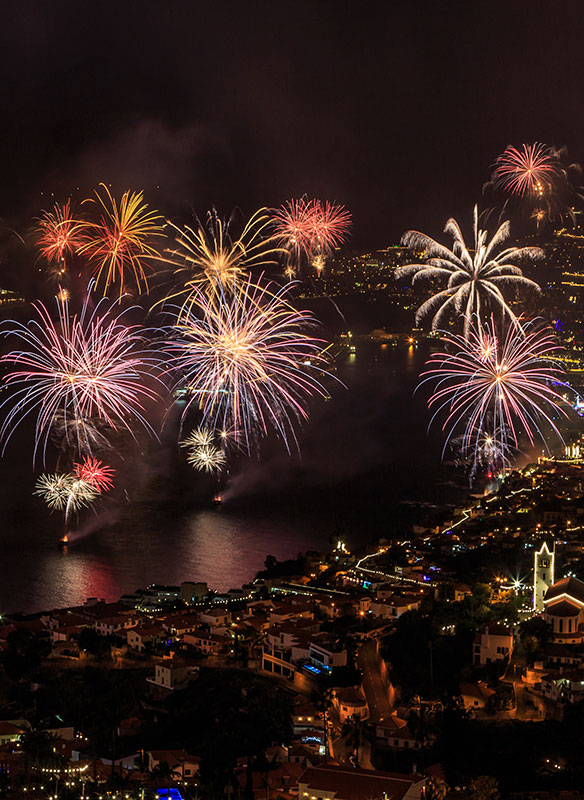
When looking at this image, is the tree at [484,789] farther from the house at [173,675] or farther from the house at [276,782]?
the house at [173,675]

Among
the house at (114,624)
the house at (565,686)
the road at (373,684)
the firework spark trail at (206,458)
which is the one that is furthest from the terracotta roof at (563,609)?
the firework spark trail at (206,458)

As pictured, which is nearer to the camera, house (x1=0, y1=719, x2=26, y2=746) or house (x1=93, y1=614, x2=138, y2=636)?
house (x1=0, y1=719, x2=26, y2=746)

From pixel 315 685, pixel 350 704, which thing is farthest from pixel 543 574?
pixel 350 704

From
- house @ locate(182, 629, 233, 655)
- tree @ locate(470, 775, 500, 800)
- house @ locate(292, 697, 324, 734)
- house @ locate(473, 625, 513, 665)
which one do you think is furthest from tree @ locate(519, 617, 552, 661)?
house @ locate(182, 629, 233, 655)

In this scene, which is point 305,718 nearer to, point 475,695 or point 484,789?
point 475,695

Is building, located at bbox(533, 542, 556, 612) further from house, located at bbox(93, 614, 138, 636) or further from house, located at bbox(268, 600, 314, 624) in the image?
house, located at bbox(93, 614, 138, 636)
